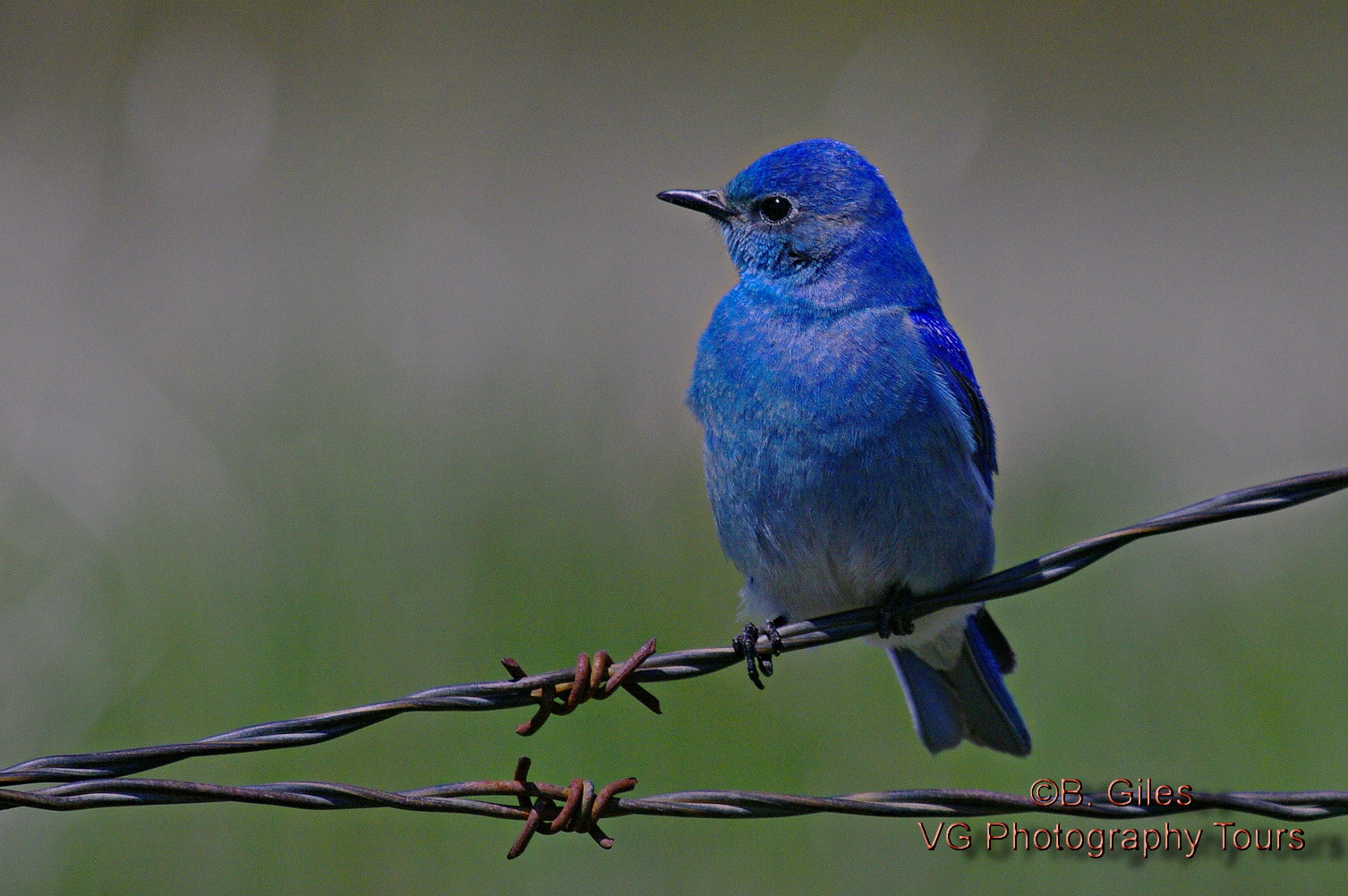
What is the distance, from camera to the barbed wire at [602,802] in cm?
240

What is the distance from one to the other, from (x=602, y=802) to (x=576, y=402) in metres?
3.96

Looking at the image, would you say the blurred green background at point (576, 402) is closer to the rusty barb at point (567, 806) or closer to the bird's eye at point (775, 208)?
the rusty barb at point (567, 806)

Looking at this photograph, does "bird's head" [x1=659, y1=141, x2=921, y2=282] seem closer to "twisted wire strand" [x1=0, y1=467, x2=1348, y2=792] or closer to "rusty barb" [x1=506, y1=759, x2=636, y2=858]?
"twisted wire strand" [x1=0, y1=467, x2=1348, y2=792]

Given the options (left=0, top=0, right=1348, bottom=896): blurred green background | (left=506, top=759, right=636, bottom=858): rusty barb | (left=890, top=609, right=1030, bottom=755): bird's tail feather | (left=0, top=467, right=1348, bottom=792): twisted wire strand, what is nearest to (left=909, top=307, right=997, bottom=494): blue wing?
(left=890, top=609, right=1030, bottom=755): bird's tail feather

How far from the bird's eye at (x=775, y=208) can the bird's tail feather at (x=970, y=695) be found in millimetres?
1251

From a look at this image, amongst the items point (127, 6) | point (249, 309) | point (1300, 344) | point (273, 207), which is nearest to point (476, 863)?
point (249, 309)

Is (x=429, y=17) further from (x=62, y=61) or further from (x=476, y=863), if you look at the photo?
(x=476, y=863)

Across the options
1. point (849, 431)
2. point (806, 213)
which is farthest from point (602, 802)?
point (806, 213)

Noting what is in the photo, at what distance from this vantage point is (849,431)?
3.28m

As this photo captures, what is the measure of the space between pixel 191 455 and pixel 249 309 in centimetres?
123

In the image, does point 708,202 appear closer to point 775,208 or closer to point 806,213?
point 775,208

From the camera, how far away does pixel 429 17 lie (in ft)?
28.7

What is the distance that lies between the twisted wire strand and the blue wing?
0.89 m

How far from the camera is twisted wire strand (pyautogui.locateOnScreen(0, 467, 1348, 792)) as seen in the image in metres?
2.40
